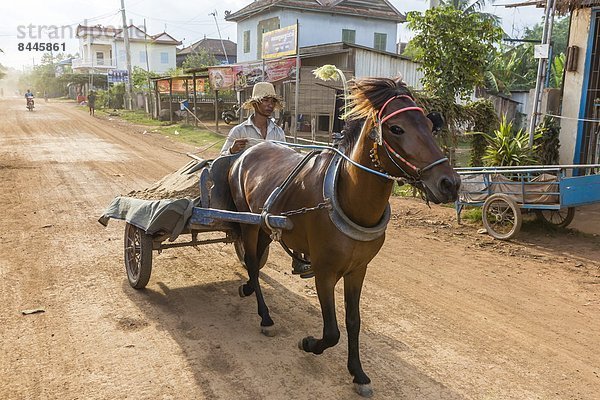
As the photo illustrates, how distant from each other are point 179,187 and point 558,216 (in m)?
6.35

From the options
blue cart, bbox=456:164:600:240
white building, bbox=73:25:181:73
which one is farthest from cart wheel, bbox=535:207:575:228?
white building, bbox=73:25:181:73

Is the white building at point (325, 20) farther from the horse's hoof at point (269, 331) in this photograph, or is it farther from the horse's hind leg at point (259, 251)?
the horse's hoof at point (269, 331)

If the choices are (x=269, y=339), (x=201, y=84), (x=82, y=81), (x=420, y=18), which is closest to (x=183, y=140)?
(x=201, y=84)

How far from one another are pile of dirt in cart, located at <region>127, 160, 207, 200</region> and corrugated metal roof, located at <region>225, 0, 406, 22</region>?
26.3 metres

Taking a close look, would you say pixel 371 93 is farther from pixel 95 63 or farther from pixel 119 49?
pixel 95 63

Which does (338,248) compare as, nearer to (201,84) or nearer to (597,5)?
(597,5)

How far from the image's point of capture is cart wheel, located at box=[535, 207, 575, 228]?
797cm

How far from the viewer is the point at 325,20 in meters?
31.2

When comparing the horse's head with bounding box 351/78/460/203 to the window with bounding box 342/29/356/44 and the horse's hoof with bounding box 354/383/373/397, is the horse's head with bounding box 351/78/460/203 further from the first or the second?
the window with bounding box 342/29/356/44

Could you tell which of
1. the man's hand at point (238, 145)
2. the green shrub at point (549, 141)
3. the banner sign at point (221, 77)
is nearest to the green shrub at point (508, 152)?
the green shrub at point (549, 141)

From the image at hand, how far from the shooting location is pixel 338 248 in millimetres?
3400

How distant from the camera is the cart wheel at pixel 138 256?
5.05 metres

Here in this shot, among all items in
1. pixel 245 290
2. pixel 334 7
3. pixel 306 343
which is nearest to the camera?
pixel 306 343

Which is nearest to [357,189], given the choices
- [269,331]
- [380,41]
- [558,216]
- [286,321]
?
[269,331]
